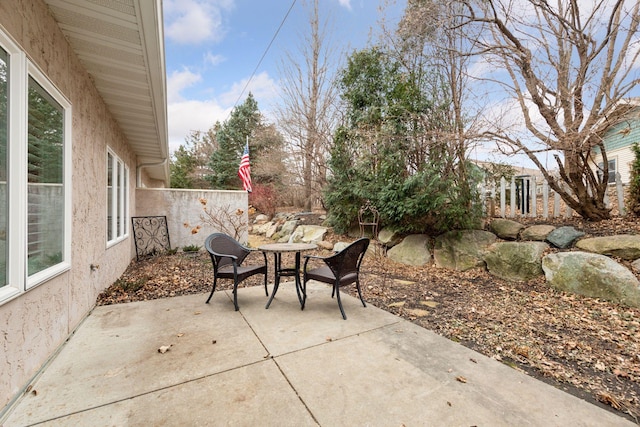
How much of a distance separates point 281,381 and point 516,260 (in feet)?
14.2

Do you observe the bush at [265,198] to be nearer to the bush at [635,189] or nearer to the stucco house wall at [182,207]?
the stucco house wall at [182,207]

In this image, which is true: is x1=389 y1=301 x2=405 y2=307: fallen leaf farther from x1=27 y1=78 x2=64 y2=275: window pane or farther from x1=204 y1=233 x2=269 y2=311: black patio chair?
x1=27 y1=78 x2=64 y2=275: window pane

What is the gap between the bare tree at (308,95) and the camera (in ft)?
35.1

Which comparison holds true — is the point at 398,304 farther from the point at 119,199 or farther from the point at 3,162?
the point at 119,199

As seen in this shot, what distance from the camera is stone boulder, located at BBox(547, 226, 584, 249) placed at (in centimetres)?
441

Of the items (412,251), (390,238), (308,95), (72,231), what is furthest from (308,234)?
(72,231)

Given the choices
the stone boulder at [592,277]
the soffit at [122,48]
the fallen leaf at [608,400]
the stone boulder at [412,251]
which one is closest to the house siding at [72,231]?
the soffit at [122,48]

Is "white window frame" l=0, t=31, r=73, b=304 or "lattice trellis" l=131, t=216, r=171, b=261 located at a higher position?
"white window frame" l=0, t=31, r=73, b=304

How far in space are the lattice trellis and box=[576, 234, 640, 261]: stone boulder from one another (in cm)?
843

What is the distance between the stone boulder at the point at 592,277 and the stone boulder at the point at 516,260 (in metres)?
0.17

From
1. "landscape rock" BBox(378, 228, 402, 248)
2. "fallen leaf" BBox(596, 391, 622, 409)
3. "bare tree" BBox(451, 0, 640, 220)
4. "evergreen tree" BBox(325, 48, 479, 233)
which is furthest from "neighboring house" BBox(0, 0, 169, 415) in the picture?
"bare tree" BBox(451, 0, 640, 220)

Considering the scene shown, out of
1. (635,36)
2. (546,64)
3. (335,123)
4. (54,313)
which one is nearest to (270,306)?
(54,313)

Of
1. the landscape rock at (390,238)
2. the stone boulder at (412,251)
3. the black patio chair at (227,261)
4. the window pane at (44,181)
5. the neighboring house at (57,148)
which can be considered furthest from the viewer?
the landscape rock at (390,238)

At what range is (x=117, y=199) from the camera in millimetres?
5102
